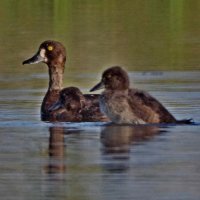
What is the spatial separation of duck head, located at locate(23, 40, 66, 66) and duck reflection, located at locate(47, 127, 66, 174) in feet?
9.32

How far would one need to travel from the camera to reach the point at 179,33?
25219 mm

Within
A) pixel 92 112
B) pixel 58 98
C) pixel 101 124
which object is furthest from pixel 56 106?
pixel 101 124

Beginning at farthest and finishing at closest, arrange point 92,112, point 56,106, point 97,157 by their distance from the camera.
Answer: point 56,106
point 92,112
point 97,157

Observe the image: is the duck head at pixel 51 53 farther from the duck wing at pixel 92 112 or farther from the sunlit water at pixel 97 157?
the duck wing at pixel 92 112

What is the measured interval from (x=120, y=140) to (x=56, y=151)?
2.78 ft

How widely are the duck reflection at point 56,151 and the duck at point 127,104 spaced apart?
61cm

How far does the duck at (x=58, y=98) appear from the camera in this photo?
1539cm

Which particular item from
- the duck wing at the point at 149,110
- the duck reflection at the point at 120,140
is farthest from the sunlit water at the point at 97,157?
the duck wing at the point at 149,110

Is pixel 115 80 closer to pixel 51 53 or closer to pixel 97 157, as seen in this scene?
pixel 51 53

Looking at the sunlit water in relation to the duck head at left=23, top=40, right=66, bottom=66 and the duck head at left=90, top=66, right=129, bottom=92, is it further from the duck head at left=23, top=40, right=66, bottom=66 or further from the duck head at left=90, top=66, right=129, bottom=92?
the duck head at left=23, top=40, right=66, bottom=66

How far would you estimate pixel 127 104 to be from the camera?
48.5 ft

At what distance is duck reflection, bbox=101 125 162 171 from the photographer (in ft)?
39.6

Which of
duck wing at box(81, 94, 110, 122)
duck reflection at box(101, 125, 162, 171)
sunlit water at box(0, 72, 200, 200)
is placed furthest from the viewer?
duck wing at box(81, 94, 110, 122)

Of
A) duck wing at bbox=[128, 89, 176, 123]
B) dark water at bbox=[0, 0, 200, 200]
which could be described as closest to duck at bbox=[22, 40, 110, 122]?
dark water at bbox=[0, 0, 200, 200]
